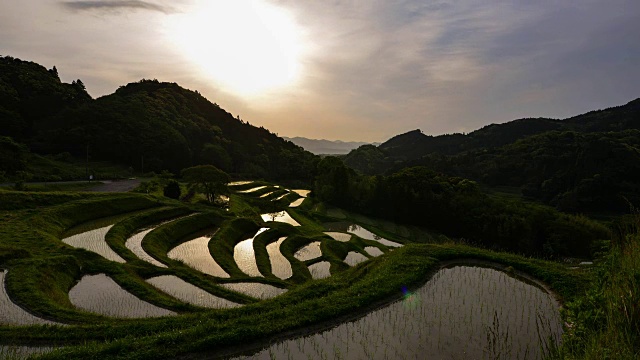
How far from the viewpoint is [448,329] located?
1015cm

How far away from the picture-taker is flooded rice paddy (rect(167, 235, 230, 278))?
67.2ft

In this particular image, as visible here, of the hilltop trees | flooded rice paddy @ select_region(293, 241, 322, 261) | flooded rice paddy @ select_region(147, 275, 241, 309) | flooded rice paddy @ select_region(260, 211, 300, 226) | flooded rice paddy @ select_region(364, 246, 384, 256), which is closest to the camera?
flooded rice paddy @ select_region(147, 275, 241, 309)

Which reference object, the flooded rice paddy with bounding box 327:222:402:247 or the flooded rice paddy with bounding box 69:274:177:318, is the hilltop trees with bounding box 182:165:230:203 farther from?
the flooded rice paddy with bounding box 69:274:177:318

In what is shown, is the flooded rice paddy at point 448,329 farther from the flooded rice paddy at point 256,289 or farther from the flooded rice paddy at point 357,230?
the flooded rice paddy at point 357,230

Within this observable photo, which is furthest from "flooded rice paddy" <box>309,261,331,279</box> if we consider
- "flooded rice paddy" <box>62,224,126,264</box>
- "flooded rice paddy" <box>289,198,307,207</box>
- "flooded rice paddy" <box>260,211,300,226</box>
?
"flooded rice paddy" <box>289,198,307,207</box>

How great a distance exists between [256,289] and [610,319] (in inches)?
585

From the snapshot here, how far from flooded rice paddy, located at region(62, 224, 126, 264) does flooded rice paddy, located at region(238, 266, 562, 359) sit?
14.5 metres

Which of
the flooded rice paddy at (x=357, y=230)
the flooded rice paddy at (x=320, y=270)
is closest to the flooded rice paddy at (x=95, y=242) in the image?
the flooded rice paddy at (x=320, y=270)

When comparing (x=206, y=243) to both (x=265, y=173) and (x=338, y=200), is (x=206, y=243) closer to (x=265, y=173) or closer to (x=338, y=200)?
(x=338, y=200)

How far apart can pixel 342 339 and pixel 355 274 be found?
7177mm

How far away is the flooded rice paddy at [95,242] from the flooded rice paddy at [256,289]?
6456 millimetres

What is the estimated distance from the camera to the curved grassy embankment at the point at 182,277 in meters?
9.35

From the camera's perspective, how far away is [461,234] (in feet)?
198

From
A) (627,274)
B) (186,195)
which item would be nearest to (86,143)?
(186,195)
